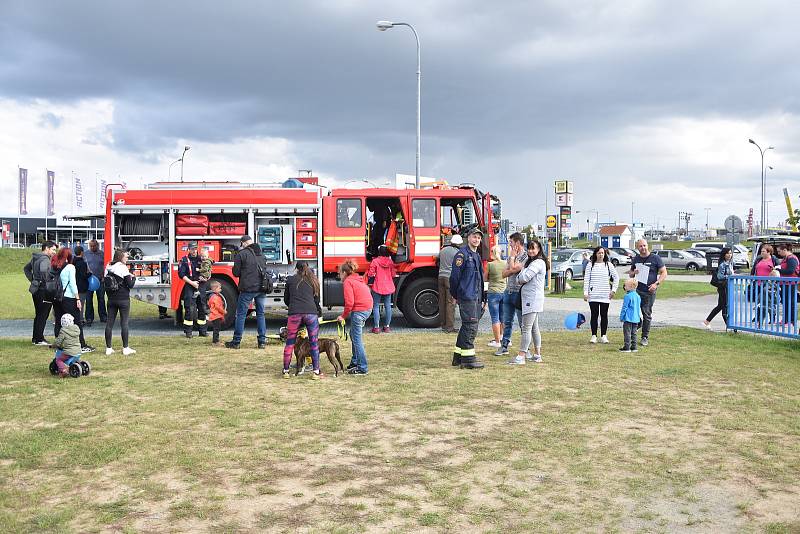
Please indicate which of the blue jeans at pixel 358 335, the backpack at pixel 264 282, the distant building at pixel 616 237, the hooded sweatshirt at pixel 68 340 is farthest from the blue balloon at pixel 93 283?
the distant building at pixel 616 237

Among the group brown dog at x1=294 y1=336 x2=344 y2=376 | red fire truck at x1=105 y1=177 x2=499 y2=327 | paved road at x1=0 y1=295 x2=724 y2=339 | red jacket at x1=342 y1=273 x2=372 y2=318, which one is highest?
red fire truck at x1=105 y1=177 x2=499 y2=327

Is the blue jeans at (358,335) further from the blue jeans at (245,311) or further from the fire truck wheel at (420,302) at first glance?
the fire truck wheel at (420,302)

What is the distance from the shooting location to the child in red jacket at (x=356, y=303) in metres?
9.27

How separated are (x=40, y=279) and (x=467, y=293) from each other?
6.80m

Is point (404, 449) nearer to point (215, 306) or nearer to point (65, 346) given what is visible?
point (65, 346)

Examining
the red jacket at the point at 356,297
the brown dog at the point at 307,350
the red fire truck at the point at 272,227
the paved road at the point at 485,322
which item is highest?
the red fire truck at the point at 272,227

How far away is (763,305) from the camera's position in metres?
13.2

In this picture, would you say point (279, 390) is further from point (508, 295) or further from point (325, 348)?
point (508, 295)

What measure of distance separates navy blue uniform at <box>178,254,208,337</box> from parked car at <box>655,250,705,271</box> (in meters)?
37.2

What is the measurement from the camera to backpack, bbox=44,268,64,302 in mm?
10781

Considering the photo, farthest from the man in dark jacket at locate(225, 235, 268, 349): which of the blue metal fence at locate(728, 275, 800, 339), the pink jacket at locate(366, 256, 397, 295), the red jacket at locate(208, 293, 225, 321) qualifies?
the blue metal fence at locate(728, 275, 800, 339)

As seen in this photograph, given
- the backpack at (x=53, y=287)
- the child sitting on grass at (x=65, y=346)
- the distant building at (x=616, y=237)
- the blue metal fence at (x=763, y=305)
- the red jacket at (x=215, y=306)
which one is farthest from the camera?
the distant building at (x=616, y=237)

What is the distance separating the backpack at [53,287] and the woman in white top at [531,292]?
6.87m

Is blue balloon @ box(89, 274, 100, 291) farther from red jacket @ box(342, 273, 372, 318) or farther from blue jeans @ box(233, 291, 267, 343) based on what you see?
red jacket @ box(342, 273, 372, 318)
